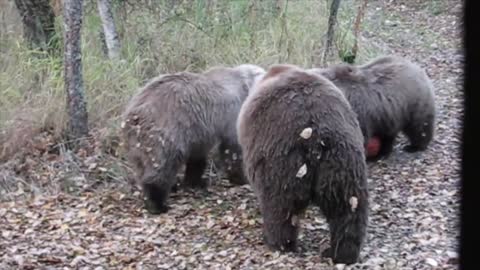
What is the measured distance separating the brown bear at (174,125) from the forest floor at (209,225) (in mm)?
290

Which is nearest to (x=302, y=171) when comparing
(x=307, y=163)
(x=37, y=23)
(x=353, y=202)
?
(x=307, y=163)

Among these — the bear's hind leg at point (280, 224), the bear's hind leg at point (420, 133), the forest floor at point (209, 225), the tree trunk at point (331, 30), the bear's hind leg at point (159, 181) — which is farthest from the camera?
the tree trunk at point (331, 30)

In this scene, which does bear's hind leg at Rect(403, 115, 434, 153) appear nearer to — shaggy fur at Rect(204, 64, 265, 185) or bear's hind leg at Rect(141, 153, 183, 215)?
shaggy fur at Rect(204, 64, 265, 185)

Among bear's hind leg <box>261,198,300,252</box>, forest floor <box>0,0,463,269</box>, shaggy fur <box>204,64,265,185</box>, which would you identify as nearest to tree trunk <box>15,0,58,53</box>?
forest floor <box>0,0,463,269</box>

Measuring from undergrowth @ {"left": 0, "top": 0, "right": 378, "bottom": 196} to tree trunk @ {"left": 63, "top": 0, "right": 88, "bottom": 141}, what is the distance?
0.19 meters

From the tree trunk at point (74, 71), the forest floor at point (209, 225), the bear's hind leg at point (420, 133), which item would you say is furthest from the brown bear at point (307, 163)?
the tree trunk at point (74, 71)

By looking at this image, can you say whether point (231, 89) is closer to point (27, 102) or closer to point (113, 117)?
point (113, 117)

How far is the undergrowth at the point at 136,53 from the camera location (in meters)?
6.95

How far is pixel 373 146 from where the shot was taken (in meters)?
6.71

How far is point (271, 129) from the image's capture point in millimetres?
4551

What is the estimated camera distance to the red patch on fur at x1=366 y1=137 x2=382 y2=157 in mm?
6660

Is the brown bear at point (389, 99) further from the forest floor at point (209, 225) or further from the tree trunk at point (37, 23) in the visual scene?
the tree trunk at point (37, 23)

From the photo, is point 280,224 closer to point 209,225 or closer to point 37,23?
point 209,225

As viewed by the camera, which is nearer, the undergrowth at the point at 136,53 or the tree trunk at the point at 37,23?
the undergrowth at the point at 136,53
